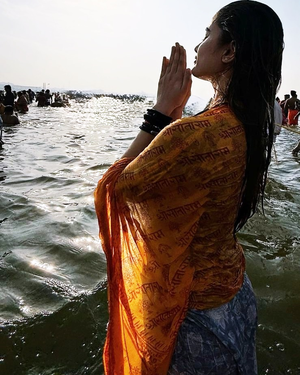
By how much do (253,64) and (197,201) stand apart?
52 centimetres

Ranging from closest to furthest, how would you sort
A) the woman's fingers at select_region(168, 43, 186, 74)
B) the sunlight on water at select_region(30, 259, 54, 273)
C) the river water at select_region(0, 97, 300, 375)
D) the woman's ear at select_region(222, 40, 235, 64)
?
the woman's ear at select_region(222, 40, 235, 64), the woman's fingers at select_region(168, 43, 186, 74), the river water at select_region(0, 97, 300, 375), the sunlight on water at select_region(30, 259, 54, 273)

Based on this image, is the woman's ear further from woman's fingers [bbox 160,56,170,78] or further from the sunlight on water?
the sunlight on water

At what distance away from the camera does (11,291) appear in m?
3.57

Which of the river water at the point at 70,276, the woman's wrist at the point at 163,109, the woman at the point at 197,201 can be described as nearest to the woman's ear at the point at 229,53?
the woman at the point at 197,201

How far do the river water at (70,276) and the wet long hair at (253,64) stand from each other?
3.65ft

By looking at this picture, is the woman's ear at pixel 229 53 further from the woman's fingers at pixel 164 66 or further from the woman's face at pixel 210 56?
the woman's fingers at pixel 164 66

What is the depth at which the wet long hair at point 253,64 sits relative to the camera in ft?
3.97

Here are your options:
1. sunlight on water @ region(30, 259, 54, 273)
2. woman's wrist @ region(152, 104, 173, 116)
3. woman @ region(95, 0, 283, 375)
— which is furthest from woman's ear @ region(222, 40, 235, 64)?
sunlight on water @ region(30, 259, 54, 273)

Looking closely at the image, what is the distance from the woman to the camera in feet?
3.86

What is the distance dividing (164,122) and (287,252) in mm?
3822

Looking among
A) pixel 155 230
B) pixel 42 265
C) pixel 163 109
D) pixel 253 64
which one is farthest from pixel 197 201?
pixel 42 265

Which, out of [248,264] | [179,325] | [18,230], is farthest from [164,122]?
[18,230]

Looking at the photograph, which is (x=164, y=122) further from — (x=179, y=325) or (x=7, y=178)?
(x=7, y=178)

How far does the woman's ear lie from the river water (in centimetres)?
121
